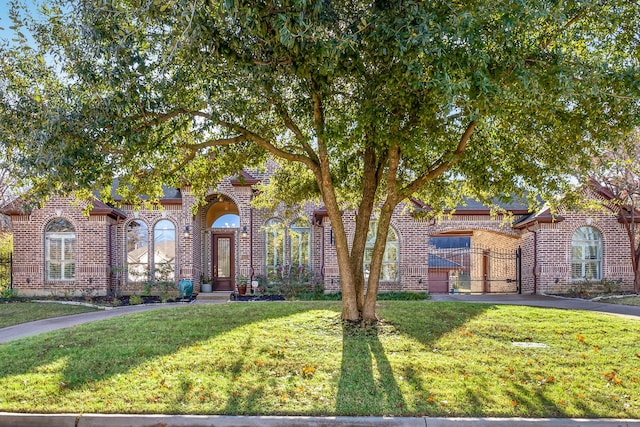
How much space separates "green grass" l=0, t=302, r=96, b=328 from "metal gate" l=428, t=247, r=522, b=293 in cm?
1456

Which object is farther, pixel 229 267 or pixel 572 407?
pixel 229 267

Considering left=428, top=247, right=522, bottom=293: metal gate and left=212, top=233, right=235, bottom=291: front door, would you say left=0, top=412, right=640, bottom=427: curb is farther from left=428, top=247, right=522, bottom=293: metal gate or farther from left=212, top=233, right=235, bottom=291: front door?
left=212, top=233, right=235, bottom=291: front door

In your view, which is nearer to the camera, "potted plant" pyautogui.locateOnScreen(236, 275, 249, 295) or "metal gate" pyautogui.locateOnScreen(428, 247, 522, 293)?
"potted plant" pyautogui.locateOnScreen(236, 275, 249, 295)

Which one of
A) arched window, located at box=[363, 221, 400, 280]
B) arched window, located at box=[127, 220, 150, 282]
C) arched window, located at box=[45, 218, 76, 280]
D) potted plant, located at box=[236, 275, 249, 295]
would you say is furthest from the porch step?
arched window, located at box=[363, 221, 400, 280]

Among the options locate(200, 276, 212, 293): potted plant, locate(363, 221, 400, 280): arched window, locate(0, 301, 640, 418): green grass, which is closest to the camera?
locate(0, 301, 640, 418): green grass

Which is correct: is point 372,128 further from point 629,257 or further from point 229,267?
point 629,257

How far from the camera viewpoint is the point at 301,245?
1997cm

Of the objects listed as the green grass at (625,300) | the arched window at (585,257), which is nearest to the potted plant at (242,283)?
the green grass at (625,300)

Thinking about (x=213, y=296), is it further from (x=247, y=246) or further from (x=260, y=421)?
(x=260, y=421)

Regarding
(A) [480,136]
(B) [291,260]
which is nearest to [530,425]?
(A) [480,136]

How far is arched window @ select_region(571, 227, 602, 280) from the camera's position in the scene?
19406 mm

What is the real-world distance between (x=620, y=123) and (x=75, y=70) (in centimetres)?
873

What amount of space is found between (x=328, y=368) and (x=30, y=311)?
37.3 ft

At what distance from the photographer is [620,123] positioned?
8.01 meters
